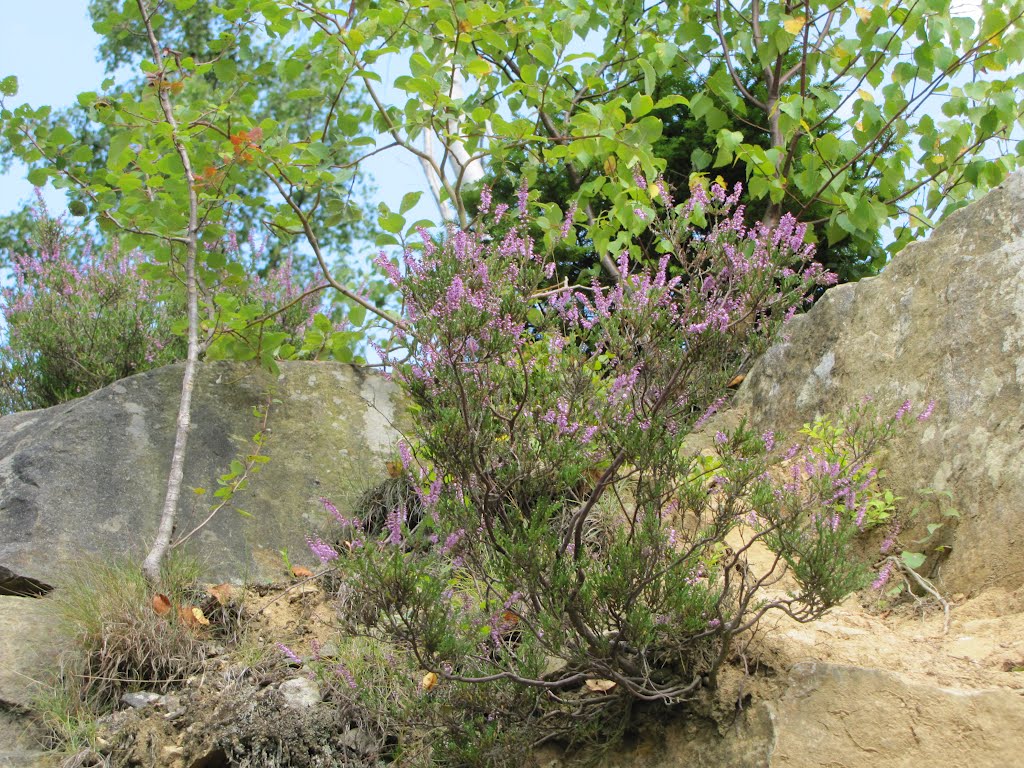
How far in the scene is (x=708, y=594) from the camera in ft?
10.3

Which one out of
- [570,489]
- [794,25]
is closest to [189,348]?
[570,489]

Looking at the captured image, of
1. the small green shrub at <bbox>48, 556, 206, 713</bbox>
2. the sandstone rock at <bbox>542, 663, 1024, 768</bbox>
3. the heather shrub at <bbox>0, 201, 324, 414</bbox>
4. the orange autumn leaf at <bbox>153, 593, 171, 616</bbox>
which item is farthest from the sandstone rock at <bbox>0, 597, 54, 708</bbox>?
the sandstone rock at <bbox>542, 663, 1024, 768</bbox>

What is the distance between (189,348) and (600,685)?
2.87 meters

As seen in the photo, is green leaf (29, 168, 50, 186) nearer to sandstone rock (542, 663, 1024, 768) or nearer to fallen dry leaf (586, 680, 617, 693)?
fallen dry leaf (586, 680, 617, 693)

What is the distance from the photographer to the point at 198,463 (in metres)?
5.18

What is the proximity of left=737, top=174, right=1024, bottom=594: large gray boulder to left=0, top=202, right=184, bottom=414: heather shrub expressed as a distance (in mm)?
3984

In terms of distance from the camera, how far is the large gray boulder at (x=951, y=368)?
392 cm

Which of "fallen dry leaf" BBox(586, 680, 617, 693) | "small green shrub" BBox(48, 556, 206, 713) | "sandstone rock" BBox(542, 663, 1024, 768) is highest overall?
"small green shrub" BBox(48, 556, 206, 713)

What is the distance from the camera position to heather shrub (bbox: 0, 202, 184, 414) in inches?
252

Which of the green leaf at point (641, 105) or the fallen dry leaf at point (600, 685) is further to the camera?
the green leaf at point (641, 105)

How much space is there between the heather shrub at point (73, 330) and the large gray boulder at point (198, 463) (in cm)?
91

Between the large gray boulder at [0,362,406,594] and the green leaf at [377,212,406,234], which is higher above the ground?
the green leaf at [377,212,406,234]

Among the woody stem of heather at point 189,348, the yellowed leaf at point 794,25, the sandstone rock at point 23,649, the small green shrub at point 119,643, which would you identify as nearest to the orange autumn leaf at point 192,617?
the small green shrub at point 119,643

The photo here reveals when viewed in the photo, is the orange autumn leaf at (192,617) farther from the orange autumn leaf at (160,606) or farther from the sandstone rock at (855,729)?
the sandstone rock at (855,729)
